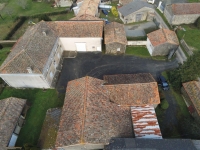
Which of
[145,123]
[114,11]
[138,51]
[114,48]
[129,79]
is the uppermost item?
[114,11]

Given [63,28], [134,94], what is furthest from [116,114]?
[63,28]

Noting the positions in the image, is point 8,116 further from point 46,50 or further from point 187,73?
point 187,73

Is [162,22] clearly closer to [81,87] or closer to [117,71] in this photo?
[117,71]

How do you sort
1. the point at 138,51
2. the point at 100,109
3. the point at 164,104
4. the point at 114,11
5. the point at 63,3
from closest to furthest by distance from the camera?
the point at 100,109 < the point at 164,104 < the point at 138,51 < the point at 114,11 < the point at 63,3

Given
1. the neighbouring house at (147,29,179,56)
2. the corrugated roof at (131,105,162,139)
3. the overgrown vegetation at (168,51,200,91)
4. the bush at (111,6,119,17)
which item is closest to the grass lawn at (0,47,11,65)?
the bush at (111,6,119,17)

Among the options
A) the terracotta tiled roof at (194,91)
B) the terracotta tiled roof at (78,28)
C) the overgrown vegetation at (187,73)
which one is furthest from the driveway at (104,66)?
the terracotta tiled roof at (194,91)

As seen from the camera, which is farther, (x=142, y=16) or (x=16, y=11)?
(x=16, y=11)

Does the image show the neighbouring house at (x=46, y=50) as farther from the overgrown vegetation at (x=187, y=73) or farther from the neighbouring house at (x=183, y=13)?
the neighbouring house at (x=183, y=13)

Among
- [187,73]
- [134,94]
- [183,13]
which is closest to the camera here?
[134,94]

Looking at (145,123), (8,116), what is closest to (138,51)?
(145,123)
